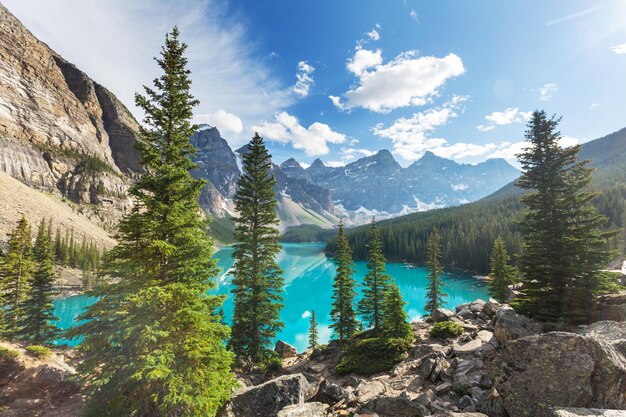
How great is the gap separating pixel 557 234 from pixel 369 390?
15582 millimetres

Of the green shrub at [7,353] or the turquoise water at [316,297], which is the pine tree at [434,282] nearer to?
the turquoise water at [316,297]

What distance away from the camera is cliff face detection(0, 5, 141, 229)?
5030 inches

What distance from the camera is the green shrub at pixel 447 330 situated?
19.3 metres

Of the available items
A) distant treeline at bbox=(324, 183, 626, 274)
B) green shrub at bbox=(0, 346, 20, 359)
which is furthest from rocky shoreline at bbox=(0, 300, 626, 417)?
distant treeline at bbox=(324, 183, 626, 274)

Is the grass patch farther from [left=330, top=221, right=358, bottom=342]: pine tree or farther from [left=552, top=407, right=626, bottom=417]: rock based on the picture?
[left=552, top=407, right=626, bottom=417]: rock

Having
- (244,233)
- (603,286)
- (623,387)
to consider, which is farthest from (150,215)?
(603,286)

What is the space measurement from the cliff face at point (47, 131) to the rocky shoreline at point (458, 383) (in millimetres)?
125061

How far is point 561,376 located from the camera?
717 cm

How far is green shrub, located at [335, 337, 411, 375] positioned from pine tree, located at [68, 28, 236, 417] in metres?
9.63

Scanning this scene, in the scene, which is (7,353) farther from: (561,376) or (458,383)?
(561,376)

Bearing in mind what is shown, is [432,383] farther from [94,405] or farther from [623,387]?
[94,405]

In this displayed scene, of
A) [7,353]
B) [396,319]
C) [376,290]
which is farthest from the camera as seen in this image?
[376,290]

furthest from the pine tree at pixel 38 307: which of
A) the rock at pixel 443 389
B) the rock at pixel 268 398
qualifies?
the rock at pixel 443 389

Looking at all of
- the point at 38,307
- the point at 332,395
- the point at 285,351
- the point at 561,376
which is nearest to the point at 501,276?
the point at 285,351
